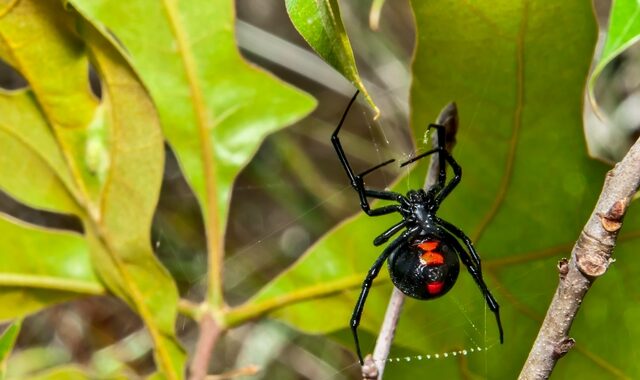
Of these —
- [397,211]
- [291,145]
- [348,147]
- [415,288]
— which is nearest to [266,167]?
[291,145]

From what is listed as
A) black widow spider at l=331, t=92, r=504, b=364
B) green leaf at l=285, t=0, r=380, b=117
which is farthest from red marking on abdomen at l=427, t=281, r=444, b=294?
green leaf at l=285, t=0, r=380, b=117

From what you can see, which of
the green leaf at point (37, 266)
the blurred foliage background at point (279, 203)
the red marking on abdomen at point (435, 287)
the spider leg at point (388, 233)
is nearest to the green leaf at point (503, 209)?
the spider leg at point (388, 233)

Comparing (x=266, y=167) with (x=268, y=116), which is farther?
(x=266, y=167)

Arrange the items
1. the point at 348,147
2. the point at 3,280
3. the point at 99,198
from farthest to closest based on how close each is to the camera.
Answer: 1. the point at 348,147
2. the point at 3,280
3. the point at 99,198

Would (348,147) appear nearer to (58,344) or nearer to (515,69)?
(58,344)

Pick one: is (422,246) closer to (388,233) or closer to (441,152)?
(388,233)

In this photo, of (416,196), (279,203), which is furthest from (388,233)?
(279,203)

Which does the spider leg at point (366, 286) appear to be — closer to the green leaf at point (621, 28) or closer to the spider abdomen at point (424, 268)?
the spider abdomen at point (424, 268)
